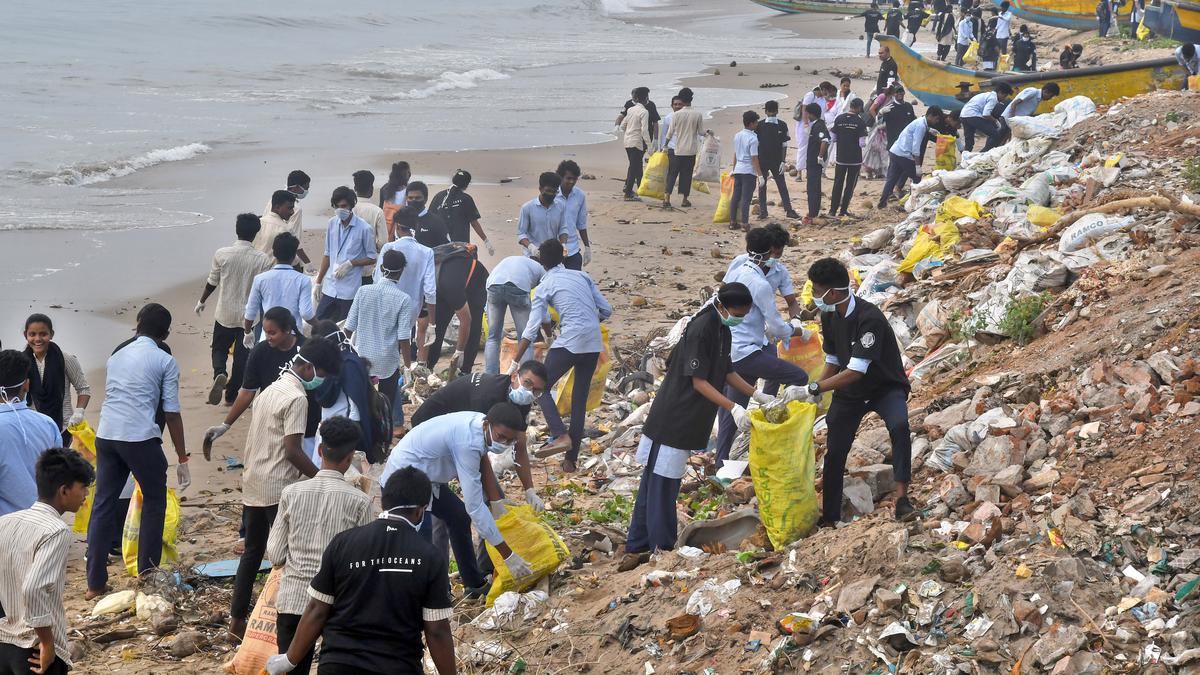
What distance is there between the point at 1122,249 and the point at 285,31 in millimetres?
40752

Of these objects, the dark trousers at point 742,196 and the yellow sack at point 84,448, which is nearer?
the yellow sack at point 84,448

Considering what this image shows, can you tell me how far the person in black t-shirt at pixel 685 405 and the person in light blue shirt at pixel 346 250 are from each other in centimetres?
411

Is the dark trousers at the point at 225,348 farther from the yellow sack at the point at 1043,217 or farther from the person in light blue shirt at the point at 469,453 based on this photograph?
the yellow sack at the point at 1043,217

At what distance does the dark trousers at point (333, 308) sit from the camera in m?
9.78

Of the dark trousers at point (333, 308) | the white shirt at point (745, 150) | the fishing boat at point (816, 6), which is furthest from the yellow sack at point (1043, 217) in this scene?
the fishing boat at point (816, 6)

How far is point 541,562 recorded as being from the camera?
239 inches

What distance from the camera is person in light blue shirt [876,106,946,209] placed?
48.3 ft

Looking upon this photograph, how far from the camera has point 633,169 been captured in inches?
650

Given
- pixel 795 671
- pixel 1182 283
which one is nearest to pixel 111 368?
pixel 795 671

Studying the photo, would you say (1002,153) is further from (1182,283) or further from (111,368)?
(111,368)

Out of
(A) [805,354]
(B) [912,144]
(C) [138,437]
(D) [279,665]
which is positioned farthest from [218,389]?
(B) [912,144]

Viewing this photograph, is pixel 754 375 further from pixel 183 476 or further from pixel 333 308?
pixel 333 308

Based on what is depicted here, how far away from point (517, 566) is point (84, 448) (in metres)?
2.94

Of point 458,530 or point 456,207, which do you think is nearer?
point 458,530
